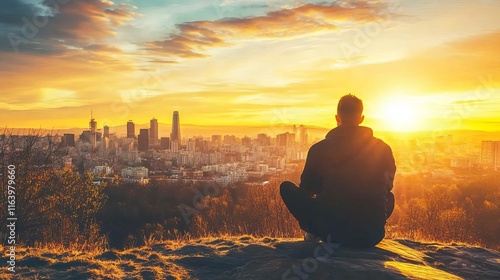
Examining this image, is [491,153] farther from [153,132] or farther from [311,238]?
[153,132]

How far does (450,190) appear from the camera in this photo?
50.9 metres

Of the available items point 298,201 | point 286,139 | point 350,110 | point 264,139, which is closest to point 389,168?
point 350,110

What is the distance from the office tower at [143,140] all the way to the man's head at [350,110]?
122 meters

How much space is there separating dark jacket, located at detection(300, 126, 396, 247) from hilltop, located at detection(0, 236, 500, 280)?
273mm

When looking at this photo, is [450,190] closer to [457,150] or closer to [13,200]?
[457,150]

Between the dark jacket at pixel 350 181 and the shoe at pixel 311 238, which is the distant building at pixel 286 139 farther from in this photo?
the dark jacket at pixel 350 181

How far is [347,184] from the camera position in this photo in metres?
4.62

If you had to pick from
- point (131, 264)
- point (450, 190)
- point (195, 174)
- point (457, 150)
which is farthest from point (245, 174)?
point (131, 264)

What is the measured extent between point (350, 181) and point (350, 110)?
781 millimetres

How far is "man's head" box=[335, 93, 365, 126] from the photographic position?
4.77 meters

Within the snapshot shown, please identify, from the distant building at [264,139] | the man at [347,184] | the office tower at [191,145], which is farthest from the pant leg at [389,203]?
the office tower at [191,145]

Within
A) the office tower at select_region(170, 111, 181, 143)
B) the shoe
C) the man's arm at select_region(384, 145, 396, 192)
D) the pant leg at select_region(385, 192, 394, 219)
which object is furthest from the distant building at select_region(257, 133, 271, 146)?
the man's arm at select_region(384, 145, 396, 192)

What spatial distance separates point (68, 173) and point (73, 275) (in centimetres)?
3103

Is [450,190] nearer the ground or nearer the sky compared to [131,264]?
nearer the ground
